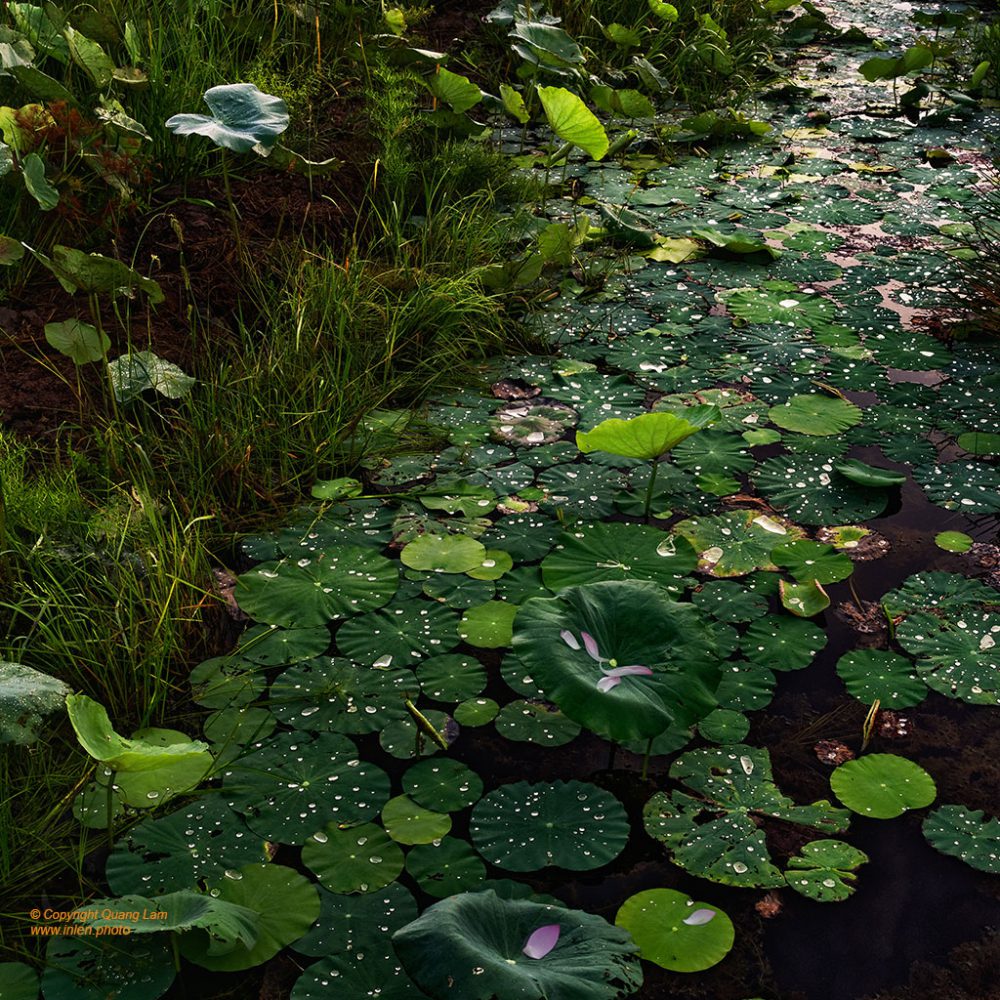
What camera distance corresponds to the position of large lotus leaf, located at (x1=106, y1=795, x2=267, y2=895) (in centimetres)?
165

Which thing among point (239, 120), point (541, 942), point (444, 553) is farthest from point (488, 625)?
point (239, 120)

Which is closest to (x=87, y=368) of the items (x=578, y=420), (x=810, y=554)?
(x=578, y=420)

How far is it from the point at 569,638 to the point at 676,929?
19.0 inches

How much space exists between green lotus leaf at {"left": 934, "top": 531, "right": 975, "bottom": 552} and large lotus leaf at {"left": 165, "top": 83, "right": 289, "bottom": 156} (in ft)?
6.09

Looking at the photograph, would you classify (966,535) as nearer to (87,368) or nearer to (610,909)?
(610,909)

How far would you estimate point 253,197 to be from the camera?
3475mm

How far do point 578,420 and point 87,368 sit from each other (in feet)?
4.23

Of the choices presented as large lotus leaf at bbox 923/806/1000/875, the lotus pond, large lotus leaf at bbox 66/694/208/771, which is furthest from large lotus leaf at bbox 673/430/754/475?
large lotus leaf at bbox 66/694/208/771

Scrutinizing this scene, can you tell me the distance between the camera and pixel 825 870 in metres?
1.68

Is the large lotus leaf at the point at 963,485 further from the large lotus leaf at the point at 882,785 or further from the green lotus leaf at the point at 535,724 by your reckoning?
the green lotus leaf at the point at 535,724

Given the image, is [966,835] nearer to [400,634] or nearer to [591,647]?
[591,647]

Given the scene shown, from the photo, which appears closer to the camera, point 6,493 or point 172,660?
point 172,660

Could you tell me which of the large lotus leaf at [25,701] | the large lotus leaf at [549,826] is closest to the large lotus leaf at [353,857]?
the large lotus leaf at [549,826]

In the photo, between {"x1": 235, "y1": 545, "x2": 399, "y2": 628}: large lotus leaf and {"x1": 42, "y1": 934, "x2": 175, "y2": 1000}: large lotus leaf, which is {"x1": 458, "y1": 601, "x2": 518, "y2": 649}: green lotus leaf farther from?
{"x1": 42, "y1": 934, "x2": 175, "y2": 1000}: large lotus leaf
